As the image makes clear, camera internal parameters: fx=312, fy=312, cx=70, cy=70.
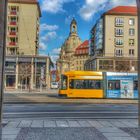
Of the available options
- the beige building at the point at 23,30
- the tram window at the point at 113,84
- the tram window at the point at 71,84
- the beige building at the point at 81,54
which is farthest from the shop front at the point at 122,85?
the beige building at the point at 23,30

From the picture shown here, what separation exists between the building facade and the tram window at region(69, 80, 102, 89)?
94.2ft

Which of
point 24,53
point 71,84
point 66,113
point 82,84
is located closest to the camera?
point 66,113

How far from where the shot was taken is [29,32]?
6325 centimetres

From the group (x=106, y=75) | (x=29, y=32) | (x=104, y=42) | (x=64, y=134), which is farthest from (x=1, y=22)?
(x=104, y=42)

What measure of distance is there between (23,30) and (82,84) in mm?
38029

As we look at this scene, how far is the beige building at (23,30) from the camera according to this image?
2442 inches

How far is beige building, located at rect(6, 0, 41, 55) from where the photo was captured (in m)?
62.0

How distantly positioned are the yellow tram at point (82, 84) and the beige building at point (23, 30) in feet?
108

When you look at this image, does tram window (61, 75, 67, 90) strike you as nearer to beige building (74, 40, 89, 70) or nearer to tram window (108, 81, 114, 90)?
beige building (74, 40, 89, 70)

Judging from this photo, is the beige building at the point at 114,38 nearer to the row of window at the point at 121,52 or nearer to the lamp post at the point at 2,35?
the row of window at the point at 121,52

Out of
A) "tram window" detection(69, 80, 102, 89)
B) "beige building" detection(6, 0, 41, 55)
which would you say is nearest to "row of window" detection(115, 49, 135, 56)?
"beige building" detection(6, 0, 41, 55)

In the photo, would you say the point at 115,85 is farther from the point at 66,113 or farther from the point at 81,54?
the point at 81,54

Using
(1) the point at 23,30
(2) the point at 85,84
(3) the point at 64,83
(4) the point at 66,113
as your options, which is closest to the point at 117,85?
(2) the point at 85,84

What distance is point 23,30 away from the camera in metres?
64.7
